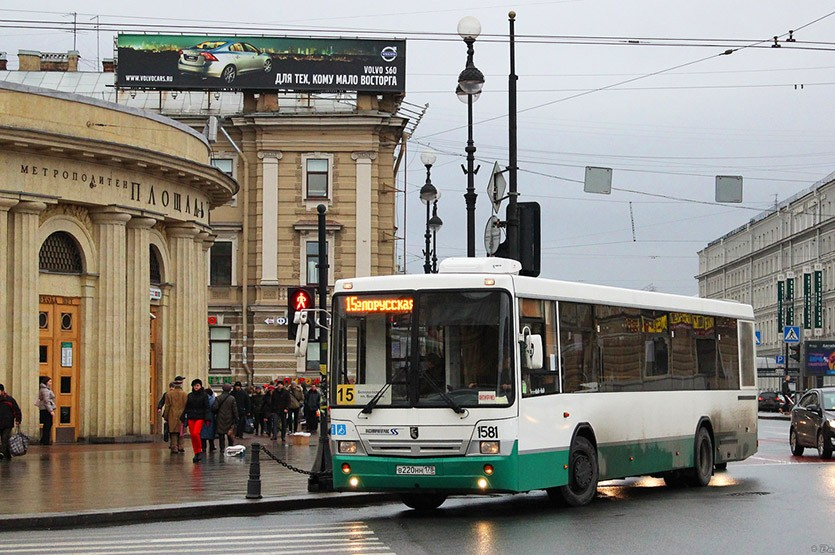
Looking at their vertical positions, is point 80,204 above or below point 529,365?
above

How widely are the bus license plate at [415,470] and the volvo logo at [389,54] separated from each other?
145 ft

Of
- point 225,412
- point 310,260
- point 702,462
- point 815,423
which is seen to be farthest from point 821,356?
point 702,462

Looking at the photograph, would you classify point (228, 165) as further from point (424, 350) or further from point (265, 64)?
point (424, 350)

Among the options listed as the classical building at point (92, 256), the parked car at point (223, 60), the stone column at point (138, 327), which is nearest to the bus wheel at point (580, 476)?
the classical building at point (92, 256)

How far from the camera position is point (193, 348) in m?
41.2

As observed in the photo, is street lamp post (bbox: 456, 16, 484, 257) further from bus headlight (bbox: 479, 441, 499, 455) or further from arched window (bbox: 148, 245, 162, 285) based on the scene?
arched window (bbox: 148, 245, 162, 285)

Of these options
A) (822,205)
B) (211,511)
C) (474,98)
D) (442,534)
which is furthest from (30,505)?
(822,205)

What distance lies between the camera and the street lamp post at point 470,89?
27.0 meters

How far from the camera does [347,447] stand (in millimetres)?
17969

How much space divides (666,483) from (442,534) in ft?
28.6

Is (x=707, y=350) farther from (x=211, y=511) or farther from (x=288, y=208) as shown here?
(x=288, y=208)

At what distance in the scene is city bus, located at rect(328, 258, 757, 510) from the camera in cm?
1733

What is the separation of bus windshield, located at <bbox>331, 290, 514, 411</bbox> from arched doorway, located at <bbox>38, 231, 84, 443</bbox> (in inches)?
732

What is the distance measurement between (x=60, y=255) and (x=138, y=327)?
9.60 feet
